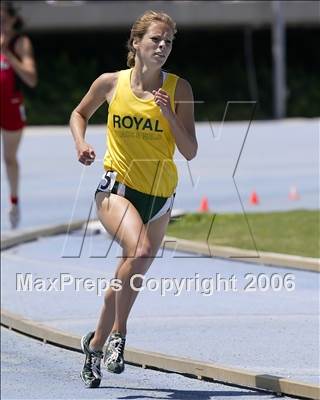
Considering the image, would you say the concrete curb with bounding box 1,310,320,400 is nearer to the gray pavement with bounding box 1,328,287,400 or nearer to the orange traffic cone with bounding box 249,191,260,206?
the gray pavement with bounding box 1,328,287,400

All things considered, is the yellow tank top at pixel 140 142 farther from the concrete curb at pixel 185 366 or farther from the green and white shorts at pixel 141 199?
the concrete curb at pixel 185 366

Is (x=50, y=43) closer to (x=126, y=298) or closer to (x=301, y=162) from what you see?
(x=301, y=162)

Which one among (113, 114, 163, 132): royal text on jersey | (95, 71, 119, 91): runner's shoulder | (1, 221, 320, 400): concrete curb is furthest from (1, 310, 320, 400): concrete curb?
(95, 71, 119, 91): runner's shoulder

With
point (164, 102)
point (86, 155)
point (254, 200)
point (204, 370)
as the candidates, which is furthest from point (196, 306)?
point (254, 200)

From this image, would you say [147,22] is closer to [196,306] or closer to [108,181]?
[108,181]

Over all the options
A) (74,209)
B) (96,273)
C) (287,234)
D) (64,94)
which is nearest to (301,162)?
(74,209)

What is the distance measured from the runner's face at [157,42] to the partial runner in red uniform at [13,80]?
6300 mm

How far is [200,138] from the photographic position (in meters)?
32.9

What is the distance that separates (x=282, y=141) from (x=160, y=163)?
25.1m

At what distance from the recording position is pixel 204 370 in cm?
816

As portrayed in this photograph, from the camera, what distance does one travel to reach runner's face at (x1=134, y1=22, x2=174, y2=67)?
7312 millimetres

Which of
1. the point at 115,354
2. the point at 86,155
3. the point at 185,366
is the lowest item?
the point at 185,366

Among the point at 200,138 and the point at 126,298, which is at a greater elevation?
the point at 126,298

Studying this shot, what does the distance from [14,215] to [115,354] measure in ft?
24.1
